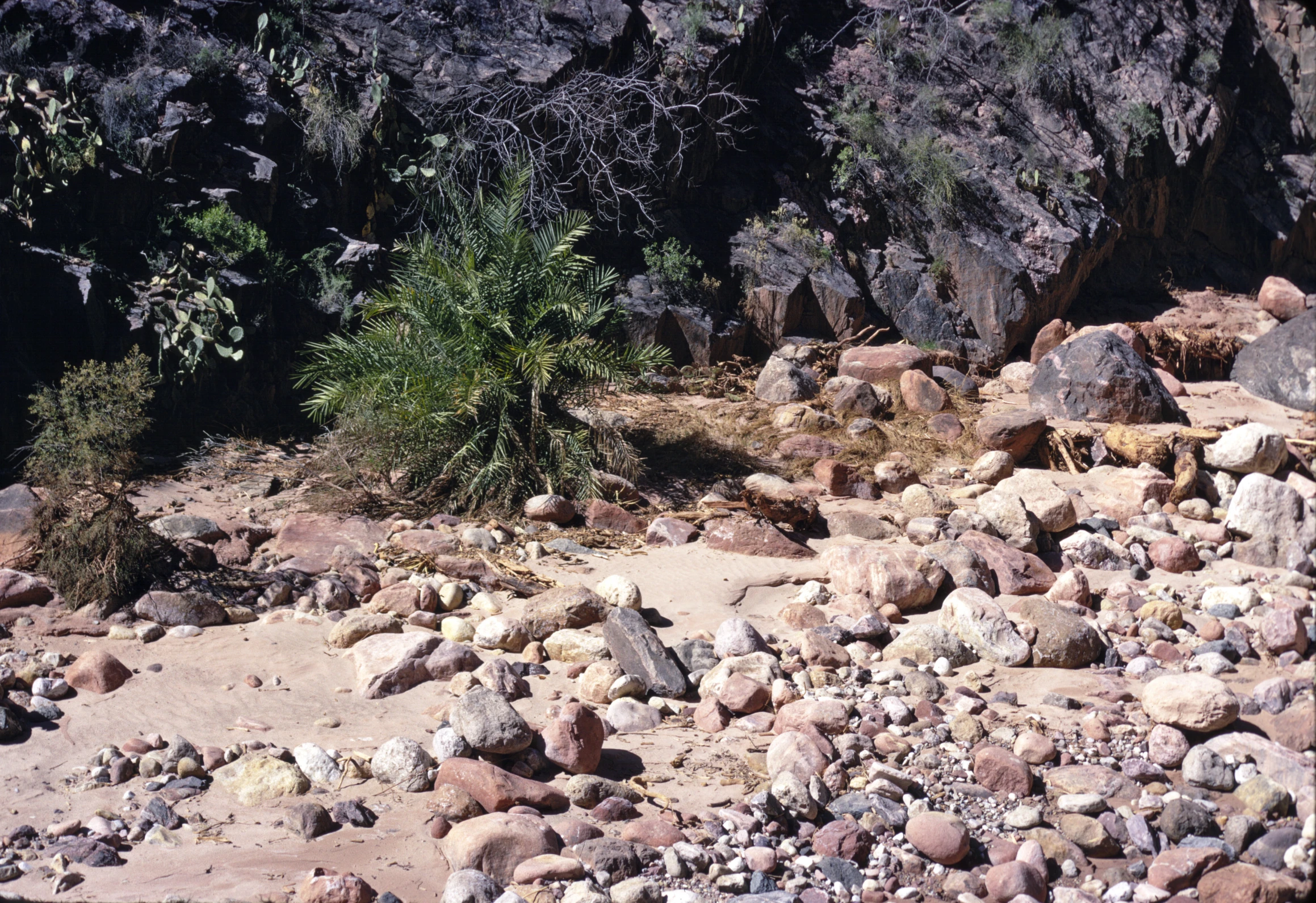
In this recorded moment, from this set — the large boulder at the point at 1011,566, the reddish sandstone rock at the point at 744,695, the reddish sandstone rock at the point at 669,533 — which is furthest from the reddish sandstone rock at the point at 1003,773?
the reddish sandstone rock at the point at 669,533

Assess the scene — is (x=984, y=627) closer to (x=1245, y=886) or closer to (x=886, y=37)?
(x=1245, y=886)

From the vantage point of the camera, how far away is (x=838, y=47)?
11984 millimetres

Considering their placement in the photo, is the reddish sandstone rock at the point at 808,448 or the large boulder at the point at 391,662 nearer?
the large boulder at the point at 391,662

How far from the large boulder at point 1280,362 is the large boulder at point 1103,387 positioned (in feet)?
3.33

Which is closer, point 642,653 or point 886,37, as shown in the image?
point 642,653

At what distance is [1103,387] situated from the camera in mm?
8109

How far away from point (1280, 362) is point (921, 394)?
3779 mm

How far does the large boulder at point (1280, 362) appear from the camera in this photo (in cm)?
859

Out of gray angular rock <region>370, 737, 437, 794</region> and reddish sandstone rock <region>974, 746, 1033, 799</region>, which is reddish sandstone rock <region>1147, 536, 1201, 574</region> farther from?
gray angular rock <region>370, 737, 437, 794</region>

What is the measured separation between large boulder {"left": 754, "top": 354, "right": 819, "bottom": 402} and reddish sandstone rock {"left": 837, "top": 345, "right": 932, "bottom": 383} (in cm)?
44

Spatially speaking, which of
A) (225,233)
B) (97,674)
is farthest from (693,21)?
(97,674)

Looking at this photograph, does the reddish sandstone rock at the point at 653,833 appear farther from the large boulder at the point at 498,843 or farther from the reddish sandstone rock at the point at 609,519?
the reddish sandstone rock at the point at 609,519

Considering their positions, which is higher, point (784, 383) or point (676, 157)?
point (676, 157)

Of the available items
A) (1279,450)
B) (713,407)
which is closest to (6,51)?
(713,407)
